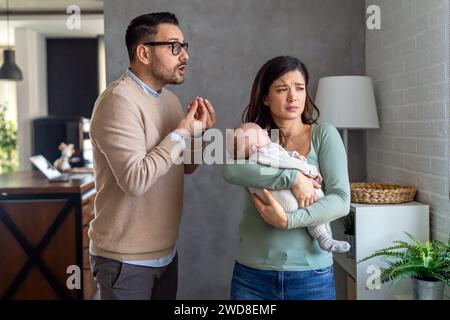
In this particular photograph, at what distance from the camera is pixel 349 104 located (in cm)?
270

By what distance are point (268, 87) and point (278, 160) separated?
25 cm

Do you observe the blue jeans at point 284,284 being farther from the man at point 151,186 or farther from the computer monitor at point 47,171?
the computer monitor at point 47,171

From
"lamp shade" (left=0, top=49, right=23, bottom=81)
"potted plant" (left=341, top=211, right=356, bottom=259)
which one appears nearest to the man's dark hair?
"potted plant" (left=341, top=211, right=356, bottom=259)

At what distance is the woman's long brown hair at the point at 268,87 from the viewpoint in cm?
158

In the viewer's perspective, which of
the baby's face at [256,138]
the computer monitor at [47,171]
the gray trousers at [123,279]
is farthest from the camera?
the computer monitor at [47,171]

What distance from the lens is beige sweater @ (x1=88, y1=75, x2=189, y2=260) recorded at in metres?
1.53

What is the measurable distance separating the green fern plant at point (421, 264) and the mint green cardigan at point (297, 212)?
61 centimetres

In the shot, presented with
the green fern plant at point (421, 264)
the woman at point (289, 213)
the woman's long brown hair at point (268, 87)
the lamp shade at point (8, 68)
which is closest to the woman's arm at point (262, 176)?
the woman at point (289, 213)

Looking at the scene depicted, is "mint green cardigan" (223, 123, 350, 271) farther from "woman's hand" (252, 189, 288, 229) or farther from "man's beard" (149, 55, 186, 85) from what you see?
"man's beard" (149, 55, 186, 85)

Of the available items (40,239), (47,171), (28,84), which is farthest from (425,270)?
(28,84)

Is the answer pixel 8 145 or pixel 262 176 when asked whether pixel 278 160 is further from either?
pixel 8 145

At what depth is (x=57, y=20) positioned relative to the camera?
647 centimetres

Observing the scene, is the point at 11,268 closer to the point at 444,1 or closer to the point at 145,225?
the point at 145,225

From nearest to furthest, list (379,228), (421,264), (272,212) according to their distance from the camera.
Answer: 1. (272,212)
2. (421,264)
3. (379,228)
